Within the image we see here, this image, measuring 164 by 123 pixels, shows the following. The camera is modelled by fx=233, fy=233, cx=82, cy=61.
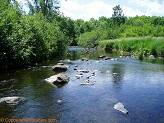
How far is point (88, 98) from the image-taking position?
47.7 feet

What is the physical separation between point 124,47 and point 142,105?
126ft

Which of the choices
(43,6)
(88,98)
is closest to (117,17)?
(43,6)

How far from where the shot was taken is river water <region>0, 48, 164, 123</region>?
11.4 meters

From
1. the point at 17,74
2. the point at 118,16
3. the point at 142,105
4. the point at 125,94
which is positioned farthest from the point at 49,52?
the point at 118,16

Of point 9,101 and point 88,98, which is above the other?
point 9,101

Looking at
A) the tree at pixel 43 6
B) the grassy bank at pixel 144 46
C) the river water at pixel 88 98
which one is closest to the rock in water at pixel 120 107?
the river water at pixel 88 98

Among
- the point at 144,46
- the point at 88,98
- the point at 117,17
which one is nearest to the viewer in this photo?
the point at 88,98

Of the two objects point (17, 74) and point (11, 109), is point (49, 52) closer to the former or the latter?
point (17, 74)

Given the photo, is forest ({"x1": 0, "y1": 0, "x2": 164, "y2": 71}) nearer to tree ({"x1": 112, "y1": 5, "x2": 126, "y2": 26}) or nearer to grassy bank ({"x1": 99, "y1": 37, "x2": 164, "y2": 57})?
grassy bank ({"x1": 99, "y1": 37, "x2": 164, "y2": 57})

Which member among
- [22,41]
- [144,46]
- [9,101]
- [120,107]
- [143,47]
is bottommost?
[120,107]

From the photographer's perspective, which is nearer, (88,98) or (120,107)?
(120,107)

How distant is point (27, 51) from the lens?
26328mm

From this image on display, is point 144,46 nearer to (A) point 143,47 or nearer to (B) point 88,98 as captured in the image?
(A) point 143,47

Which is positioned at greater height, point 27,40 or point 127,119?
point 27,40
